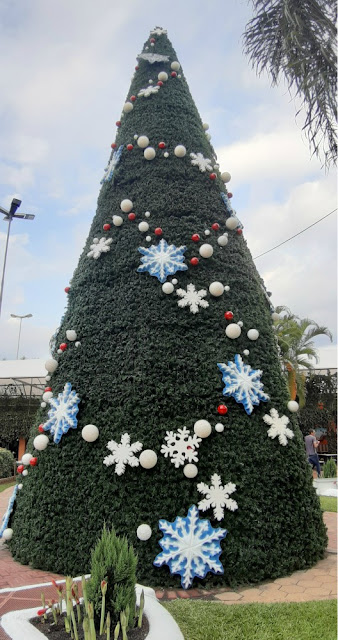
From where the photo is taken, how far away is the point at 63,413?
4.80 meters

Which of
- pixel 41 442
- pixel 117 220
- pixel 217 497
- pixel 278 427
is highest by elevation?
pixel 117 220

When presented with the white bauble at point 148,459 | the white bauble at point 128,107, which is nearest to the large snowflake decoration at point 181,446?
the white bauble at point 148,459

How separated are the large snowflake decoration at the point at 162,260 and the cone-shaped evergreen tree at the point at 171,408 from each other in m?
0.02

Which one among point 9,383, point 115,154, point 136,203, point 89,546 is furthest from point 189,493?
point 9,383

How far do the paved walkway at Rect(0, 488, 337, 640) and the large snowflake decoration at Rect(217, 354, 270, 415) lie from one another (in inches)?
64.6

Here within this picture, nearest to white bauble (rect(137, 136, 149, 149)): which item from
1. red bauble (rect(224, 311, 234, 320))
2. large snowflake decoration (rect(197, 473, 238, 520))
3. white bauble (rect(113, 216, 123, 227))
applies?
white bauble (rect(113, 216, 123, 227))

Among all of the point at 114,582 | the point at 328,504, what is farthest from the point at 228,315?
the point at 328,504

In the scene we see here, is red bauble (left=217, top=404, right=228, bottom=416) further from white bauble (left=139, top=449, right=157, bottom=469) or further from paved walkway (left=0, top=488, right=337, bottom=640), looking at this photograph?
paved walkway (left=0, top=488, right=337, bottom=640)

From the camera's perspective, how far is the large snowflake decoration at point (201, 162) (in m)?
5.74

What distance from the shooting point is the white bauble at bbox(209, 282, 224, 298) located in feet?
16.3

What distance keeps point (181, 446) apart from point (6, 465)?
40.4ft

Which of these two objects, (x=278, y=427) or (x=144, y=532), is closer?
(x=144, y=532)

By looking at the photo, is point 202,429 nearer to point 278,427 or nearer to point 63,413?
point 278,427

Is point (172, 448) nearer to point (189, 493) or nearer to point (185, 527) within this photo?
point (189, 493)
